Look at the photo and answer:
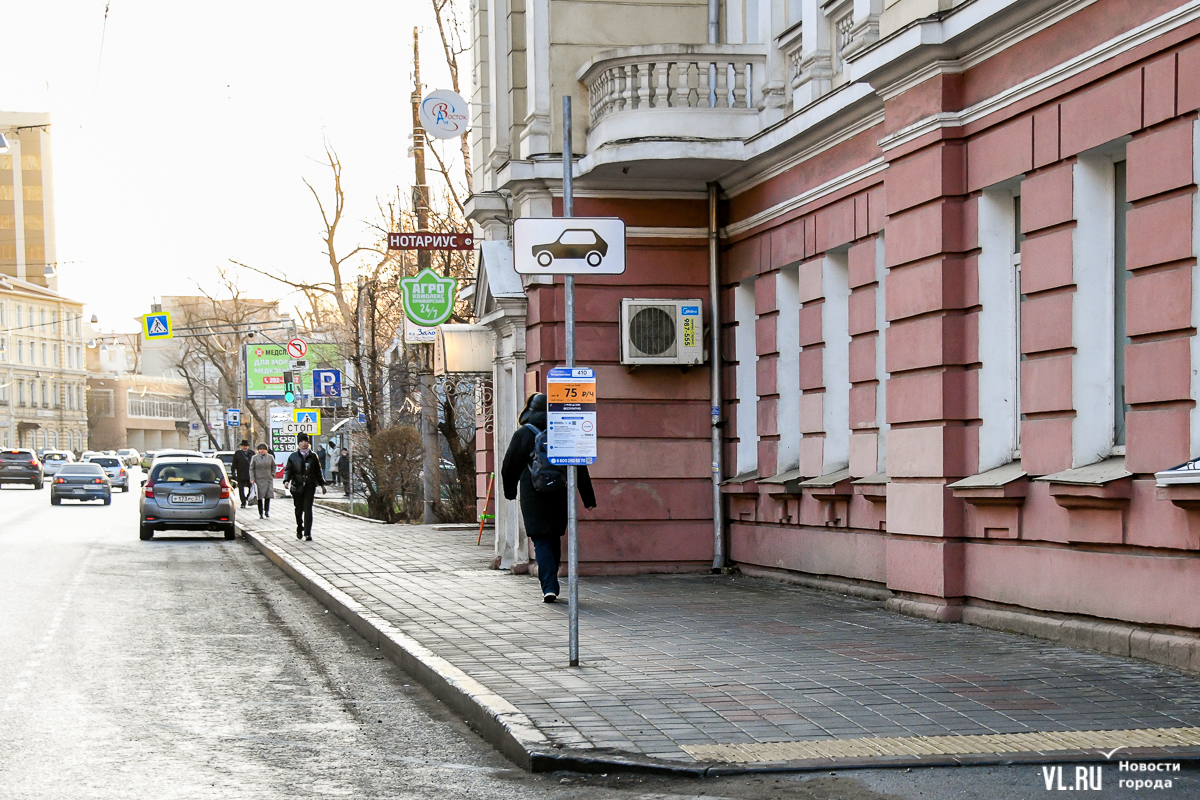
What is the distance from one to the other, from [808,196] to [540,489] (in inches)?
156

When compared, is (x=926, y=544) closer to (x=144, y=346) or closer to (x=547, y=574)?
(x=547, y=574)

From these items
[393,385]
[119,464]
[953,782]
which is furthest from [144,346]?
[953,782]

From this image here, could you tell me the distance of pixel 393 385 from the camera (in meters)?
42.1

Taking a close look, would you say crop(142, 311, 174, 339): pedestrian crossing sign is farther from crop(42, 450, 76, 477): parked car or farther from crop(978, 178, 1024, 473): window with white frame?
crop(42, 450, 76, 477): parked car

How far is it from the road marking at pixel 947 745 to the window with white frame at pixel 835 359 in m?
7.50

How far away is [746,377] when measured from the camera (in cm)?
1638

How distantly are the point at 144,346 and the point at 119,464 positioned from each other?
99.6 metres

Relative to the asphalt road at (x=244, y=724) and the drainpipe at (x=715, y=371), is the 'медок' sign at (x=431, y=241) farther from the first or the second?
the asphalt road at (x=244, y=724)

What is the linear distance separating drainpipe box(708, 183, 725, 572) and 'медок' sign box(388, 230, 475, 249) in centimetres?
416

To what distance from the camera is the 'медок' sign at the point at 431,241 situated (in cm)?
1948

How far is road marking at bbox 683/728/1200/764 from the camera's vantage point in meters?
6.52

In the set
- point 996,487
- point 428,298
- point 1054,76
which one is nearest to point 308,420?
point 428,298

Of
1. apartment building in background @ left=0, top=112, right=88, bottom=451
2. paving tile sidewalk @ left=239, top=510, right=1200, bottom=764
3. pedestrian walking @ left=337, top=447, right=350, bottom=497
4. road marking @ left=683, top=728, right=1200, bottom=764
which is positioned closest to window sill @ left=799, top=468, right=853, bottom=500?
paving tile sidewalk @ left=239, top=510, right=1200, bottom=764

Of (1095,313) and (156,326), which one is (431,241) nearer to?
(1095,313)
